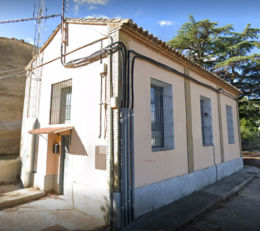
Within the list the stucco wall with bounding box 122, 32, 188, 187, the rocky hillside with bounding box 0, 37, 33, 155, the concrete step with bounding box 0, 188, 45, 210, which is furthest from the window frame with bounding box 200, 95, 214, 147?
the rocky hillside with bounding box 0, 37, 33, 155

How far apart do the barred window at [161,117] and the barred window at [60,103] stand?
106 inches

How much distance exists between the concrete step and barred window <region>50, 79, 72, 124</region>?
220 centimetres

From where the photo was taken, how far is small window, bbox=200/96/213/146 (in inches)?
282

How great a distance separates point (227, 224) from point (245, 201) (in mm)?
1927

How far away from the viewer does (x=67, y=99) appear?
5691mm

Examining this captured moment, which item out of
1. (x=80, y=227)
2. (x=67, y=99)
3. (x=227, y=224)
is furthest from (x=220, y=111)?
(x=80, y=227)

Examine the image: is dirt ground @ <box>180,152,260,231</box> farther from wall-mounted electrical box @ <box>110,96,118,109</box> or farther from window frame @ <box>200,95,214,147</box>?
wall-mounted electrical box @ <box>110,96,118,109</box>

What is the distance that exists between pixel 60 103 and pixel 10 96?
4.64 meters

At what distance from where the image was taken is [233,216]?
4191 millimetres

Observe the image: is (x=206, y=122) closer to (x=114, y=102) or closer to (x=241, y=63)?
(x=114, y=102)

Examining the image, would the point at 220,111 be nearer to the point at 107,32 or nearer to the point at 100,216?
the point at 107,32

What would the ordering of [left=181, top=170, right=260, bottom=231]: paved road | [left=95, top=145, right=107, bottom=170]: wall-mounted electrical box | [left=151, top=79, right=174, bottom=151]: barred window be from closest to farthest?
[left=181, top=170, right=260, bottom=231]: paved road < [left=95, top=145, right=107, bottom=170]: wall-mounted electrical box < [left=151, top=79, right=174, bottom=151]: barred window

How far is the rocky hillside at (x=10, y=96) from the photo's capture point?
26.8ft

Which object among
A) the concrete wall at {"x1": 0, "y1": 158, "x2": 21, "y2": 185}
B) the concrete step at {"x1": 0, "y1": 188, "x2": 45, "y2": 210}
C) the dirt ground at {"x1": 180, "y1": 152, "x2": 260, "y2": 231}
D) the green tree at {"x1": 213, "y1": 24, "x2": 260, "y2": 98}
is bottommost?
the dirt ground at {"x1": 180, "y1": 152, "x2": 260, "y2": 231}
